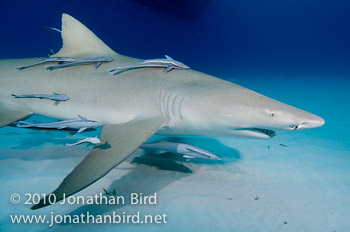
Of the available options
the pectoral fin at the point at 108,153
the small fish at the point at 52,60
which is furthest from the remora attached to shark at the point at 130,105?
the small fish at the point at 52,60

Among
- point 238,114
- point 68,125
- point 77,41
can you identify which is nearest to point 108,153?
point 68,125

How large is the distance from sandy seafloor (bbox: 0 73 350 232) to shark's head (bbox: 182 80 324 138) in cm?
76

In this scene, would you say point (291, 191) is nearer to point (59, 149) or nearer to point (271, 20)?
point (59, 149)

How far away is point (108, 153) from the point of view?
165cm

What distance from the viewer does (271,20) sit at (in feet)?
386

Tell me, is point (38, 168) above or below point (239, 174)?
below

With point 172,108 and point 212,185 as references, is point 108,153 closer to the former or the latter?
point 172,108

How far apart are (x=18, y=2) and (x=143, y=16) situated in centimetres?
3333

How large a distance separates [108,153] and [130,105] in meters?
0.88

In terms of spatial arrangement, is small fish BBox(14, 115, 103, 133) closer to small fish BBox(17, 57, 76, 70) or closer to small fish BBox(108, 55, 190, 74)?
small fish BBox(108, 55, 190, 74)

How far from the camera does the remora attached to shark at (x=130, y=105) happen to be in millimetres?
1740

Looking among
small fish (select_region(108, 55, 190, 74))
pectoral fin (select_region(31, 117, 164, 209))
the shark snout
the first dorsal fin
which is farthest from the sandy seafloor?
the first dorsal fin

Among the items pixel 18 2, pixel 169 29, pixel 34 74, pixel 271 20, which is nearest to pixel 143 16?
pixel 169 29

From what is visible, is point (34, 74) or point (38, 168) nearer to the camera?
point (38, 168)
